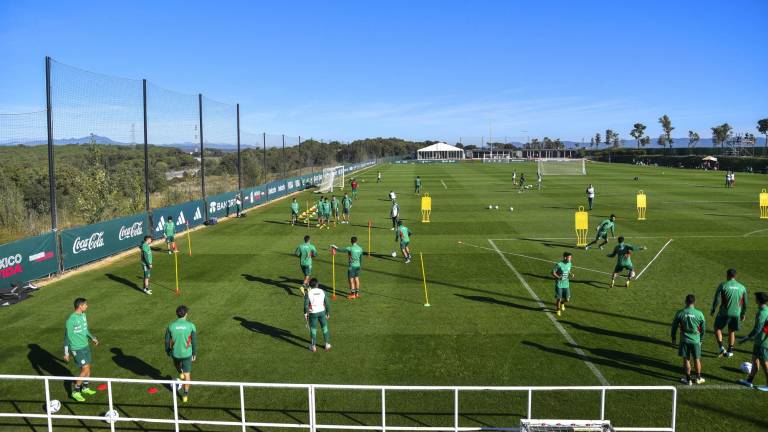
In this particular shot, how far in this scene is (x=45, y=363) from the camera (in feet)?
39.2

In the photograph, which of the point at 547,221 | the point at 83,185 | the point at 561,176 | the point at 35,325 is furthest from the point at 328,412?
the point at 561,176

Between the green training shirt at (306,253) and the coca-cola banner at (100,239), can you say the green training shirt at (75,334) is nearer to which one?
the green training shirt at (306,253)

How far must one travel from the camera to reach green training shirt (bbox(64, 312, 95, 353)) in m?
10.2

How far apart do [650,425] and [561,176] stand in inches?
2836

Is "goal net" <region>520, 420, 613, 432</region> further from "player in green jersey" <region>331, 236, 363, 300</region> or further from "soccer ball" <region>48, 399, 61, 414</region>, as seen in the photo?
"player in green jersey" <region>331, 236, 363, 300</region>

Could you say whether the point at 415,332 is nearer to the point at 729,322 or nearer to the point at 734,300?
the point at 729,322

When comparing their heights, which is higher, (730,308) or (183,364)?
(730,308)

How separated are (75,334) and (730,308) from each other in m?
13.3

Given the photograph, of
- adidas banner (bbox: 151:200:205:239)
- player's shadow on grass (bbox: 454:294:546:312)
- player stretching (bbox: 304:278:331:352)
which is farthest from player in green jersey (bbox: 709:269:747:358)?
adidas banner (bbox: 151:200:205:239)

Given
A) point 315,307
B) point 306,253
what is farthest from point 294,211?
point 315,307

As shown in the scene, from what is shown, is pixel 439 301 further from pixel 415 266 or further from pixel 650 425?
pixel 650 425

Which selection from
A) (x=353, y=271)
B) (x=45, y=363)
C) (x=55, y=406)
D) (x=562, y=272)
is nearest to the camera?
(x=55, y=406)

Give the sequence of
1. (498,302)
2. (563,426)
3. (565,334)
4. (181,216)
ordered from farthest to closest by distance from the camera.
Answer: (181,216) < (498,302) < (565,334) < (563,426)

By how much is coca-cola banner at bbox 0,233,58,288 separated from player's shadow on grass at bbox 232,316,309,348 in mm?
8690
